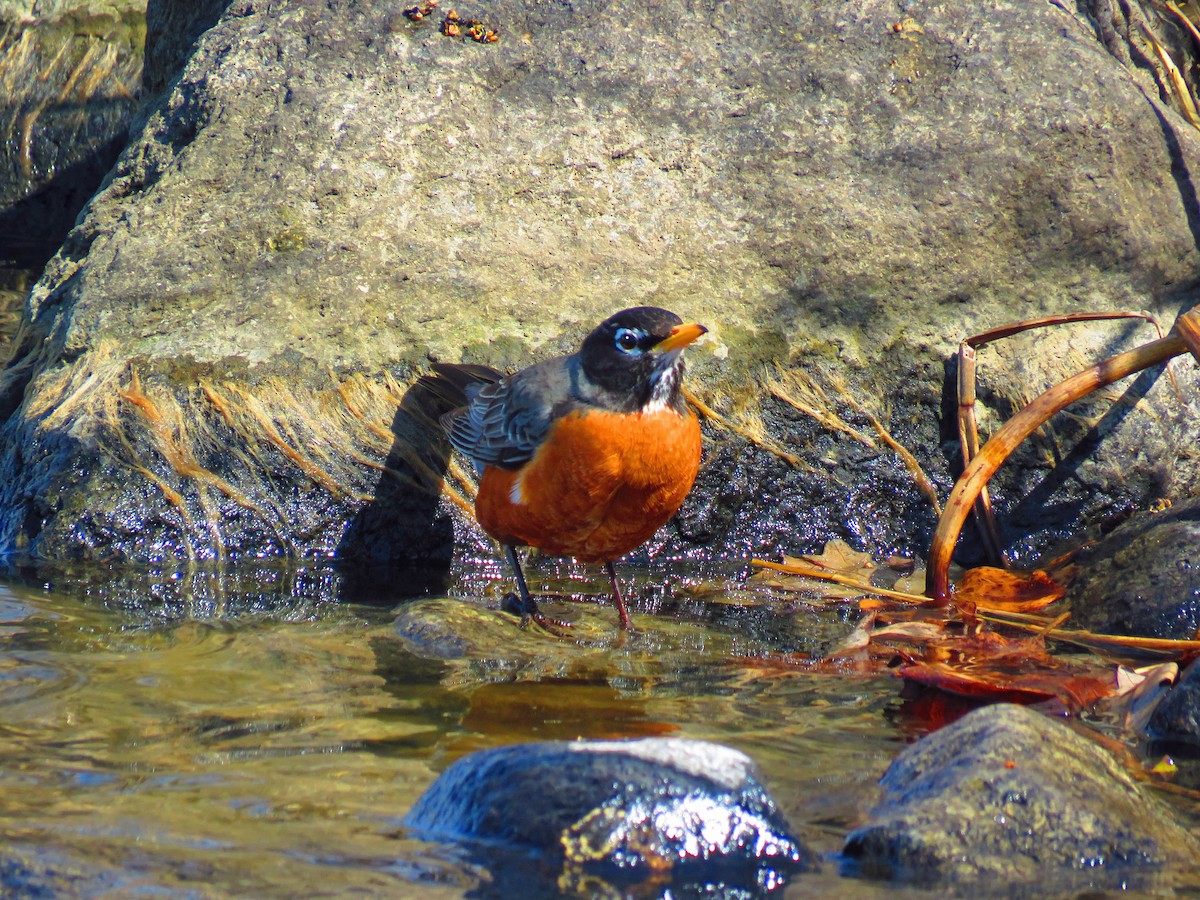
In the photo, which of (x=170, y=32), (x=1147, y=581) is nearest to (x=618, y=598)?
(x=1147, y=581)

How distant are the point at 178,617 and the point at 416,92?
3171 mm

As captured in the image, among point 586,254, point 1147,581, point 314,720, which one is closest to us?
point 314,720

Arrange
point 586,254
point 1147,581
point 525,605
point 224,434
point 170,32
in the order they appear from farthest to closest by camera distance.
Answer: point 170,32 → point 586,254 → point 224,434 → point 525,605 → point 1147,581

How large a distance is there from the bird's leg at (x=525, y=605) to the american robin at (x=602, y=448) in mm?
12

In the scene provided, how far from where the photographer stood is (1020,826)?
2.94 meters

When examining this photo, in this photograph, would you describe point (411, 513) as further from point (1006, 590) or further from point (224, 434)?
point (1006, 590)

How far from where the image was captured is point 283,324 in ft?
19.6

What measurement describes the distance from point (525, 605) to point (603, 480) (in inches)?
25.7

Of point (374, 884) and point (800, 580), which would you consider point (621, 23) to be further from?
point (374, 884)

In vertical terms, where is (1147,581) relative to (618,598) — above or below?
above

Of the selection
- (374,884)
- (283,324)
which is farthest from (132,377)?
(374,884)

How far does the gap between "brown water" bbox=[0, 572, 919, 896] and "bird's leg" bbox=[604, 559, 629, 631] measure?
8 centimetres

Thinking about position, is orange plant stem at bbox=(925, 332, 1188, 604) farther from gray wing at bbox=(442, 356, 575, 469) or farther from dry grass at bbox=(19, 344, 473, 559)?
dry grass at bbox=(19, 344, 473, 559)

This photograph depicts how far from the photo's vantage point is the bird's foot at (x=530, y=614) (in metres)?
5.11
